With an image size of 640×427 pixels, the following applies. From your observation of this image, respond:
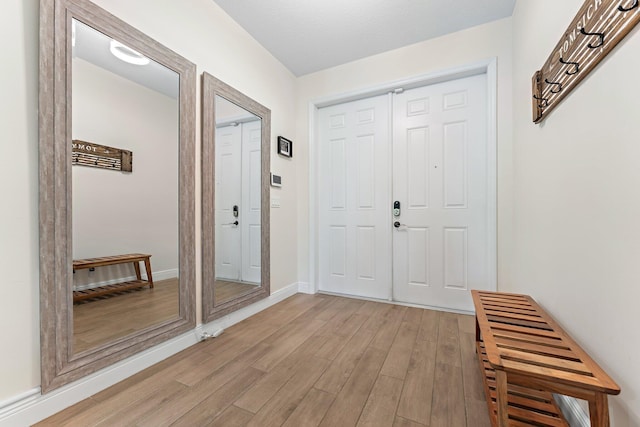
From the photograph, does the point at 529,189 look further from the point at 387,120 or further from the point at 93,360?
the point at 93,360

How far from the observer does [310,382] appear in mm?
1510

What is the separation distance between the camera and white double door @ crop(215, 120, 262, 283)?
7.29 ft

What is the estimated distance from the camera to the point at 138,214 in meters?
1.76

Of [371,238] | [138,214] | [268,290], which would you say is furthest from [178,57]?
[371,238]

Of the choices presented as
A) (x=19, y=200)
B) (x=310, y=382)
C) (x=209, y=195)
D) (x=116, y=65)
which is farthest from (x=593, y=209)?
(x=116, y=65)

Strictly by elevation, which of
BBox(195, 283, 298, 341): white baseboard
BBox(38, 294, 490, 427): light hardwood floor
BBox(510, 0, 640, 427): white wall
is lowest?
BBox(38, 294, 490, 427): light hardwood floor

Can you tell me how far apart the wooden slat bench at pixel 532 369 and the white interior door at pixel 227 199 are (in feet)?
6.31

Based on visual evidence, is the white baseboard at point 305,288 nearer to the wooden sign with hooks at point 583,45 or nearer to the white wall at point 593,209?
the white wall at point 593,209

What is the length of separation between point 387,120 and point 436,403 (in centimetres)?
257

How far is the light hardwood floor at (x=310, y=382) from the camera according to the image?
1240 mm

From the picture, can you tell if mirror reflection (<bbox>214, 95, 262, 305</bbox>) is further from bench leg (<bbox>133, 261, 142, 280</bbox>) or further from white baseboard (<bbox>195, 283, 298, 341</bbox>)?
bench leg (<bbox>133, 261, 142, 280</bbox>)

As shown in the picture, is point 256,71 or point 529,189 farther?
point 256,71

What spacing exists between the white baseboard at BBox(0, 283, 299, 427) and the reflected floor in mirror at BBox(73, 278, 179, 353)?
167 millimetres

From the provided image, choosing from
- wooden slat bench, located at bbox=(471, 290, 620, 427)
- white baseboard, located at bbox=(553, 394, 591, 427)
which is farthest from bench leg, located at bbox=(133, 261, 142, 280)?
white baseboard, located at bbox=(553, 394, 591, 427)
